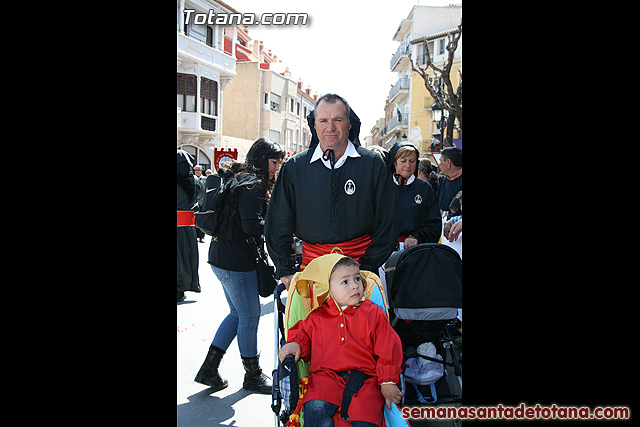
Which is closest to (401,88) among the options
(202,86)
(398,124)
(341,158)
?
(398,124)

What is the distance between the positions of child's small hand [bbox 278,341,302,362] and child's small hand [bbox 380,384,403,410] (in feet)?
1.59

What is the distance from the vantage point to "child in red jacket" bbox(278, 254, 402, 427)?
7.84 feet

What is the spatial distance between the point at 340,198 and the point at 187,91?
80.7 feet

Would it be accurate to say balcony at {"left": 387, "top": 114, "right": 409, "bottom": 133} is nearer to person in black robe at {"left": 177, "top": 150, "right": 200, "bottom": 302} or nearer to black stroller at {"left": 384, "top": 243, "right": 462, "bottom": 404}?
person in black robe at {"left": 177, "top": 150, "right": 200, "bottom": 302}

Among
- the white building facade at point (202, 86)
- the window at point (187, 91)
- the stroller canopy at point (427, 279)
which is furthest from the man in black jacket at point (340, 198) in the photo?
the window at point (187, 91)

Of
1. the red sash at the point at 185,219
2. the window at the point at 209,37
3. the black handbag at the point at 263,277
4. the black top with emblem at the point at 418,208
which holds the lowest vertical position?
the black handbag at the point at 263,277

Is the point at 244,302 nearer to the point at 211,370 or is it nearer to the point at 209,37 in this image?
the point at 211,370

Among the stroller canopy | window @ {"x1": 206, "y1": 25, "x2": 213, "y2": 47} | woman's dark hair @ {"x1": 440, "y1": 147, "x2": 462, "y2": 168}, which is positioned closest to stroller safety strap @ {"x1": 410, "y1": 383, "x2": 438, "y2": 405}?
the stroller canopy

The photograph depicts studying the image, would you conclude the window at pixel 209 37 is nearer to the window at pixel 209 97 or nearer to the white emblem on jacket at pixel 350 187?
the window at pixel 209 97

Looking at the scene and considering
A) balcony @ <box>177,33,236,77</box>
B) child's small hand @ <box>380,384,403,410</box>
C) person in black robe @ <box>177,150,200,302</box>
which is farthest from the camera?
balcony @ <box>177,33,236,77</box>

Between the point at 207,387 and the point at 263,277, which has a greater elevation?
the point at 263,277

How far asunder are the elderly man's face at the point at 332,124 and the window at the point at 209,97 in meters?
25.0

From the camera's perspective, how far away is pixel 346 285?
252cm

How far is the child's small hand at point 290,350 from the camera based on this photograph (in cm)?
243
